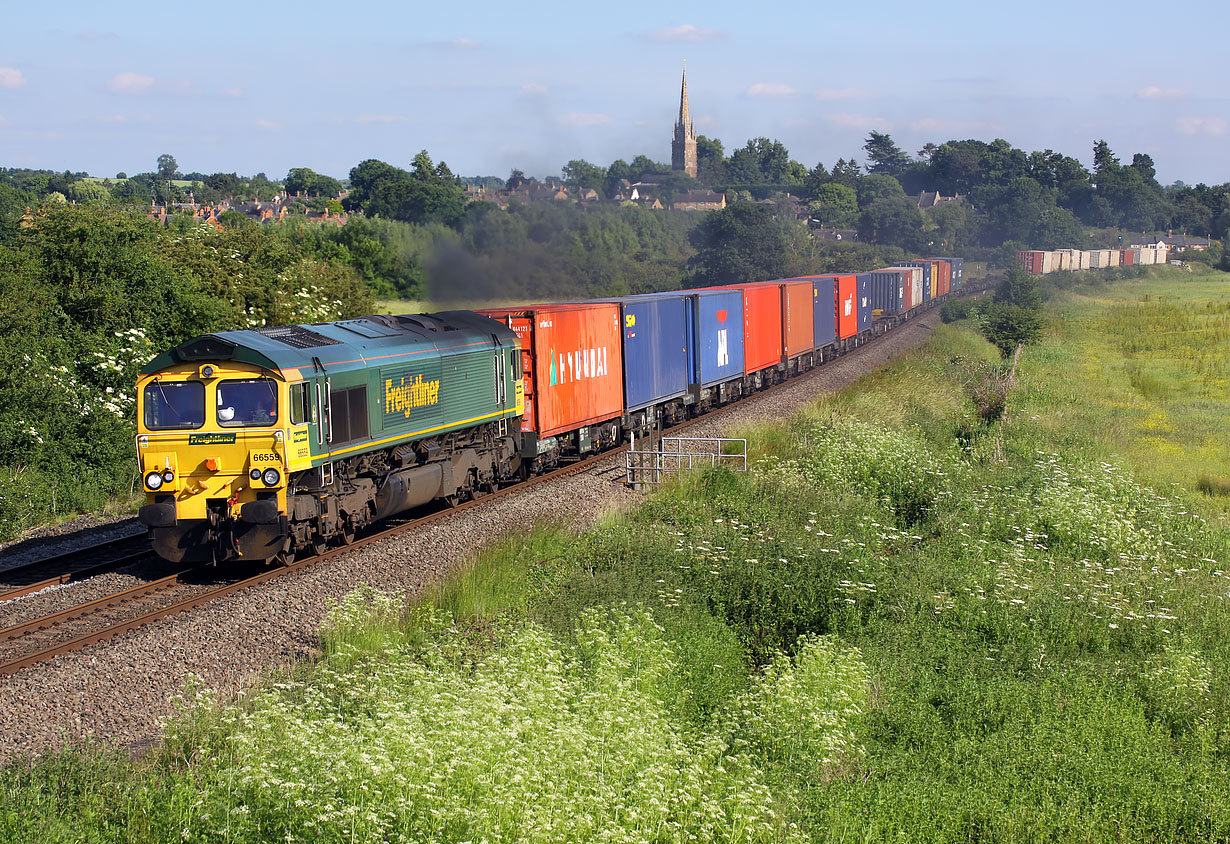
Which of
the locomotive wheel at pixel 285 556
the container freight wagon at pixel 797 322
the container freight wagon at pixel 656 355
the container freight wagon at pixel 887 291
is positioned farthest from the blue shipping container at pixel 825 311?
the locomotive wheel at pixel 285 556

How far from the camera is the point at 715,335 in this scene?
31.6 metres

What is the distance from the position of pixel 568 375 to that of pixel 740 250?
6583cm

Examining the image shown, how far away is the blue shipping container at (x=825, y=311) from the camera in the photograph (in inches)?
1737

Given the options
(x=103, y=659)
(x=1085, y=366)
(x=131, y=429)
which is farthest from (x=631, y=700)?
(x=1085, y=366)

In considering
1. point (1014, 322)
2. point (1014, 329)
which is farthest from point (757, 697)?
point (1014, 322)

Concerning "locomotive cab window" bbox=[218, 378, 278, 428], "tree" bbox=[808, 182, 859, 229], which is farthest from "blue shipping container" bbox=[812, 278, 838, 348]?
"tree" bbox=[808, 182, 859, 229]

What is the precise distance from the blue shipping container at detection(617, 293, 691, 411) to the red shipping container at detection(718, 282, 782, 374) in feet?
16.5

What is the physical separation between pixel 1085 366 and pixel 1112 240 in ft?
454

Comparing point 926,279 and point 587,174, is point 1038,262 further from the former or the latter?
point 587,174

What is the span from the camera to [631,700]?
9.18 m

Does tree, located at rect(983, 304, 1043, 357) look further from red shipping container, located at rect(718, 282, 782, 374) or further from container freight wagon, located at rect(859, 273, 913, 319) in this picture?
red shipping container, located at rect(718, 282, 782, 374)

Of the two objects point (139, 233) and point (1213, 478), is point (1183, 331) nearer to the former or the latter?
point (1213, 478)

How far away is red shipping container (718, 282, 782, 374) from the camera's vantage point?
114 ft

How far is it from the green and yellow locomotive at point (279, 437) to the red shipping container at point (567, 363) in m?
3.97
